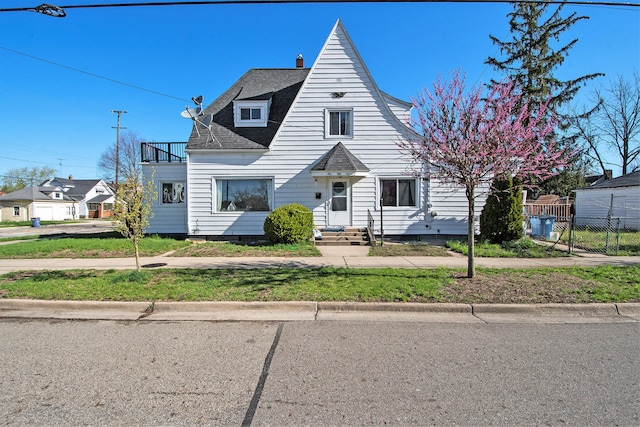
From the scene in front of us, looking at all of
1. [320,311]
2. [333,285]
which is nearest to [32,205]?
[333,285]

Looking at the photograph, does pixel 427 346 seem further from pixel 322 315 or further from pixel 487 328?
pixel 322 315

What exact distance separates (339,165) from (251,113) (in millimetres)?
5420

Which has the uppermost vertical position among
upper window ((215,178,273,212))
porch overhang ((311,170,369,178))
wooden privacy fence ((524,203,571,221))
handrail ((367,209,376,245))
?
porch overhang ((311,170,369,178))

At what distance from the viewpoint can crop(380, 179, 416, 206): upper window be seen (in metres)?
13.6

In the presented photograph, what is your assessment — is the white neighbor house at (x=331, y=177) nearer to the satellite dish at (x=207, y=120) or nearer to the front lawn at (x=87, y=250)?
the satellite dish at (x=207, y=120)

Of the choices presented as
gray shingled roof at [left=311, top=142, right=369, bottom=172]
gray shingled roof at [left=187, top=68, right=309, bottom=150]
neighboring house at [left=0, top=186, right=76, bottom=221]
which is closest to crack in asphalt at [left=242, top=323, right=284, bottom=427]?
gray shingled roof at [left=311, top=142, right=369, bottom=172]

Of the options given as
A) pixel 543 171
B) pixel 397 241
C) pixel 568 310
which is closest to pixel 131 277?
pixel 568 310

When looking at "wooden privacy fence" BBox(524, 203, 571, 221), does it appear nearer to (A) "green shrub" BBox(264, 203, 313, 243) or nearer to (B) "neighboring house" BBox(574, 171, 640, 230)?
(B) "neighboring house" BBox(574, 171, 640, 230)

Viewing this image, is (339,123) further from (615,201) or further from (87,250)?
(615,201)

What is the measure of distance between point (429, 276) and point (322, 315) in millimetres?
3160

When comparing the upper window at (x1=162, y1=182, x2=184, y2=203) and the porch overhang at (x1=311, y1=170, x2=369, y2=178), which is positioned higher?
the porch overhang at (x1=311, y1=170, x2=369, y2=178)

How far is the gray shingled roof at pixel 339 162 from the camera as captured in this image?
12562 mm

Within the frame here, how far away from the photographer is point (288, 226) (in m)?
11.6

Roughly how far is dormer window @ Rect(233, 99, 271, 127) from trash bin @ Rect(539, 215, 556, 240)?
13285 millimetres
